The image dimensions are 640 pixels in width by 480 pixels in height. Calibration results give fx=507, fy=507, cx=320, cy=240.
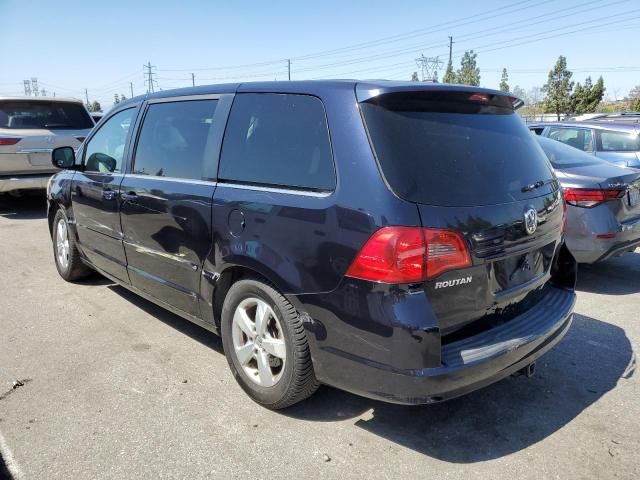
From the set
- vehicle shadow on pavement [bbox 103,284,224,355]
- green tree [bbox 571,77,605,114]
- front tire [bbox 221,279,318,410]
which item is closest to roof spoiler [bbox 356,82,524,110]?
front tire [bbox 221,279,318,410]

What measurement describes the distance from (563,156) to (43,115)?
28.0 feet

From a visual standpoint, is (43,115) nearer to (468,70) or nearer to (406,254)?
(406,254)

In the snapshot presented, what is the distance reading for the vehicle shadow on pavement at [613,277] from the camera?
198 inches

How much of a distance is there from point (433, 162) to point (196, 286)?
5.69 ft

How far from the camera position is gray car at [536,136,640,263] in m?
4.67

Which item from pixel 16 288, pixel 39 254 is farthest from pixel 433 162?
pixel 39 254

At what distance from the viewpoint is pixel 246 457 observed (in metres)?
2.52

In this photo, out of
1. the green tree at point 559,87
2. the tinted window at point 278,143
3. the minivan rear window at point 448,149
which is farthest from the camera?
the green tree at point 559,87

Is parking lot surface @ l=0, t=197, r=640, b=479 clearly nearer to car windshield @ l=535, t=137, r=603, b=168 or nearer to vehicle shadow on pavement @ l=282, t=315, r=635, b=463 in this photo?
vehicle shadow on pavement @ l=282, t=315, r=635, b=463

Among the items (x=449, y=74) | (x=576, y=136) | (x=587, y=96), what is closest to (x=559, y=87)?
(x=587, y=96)

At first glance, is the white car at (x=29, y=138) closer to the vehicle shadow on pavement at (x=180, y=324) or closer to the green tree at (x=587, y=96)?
the vehicle shadow on pavement at (x=180, y=324)

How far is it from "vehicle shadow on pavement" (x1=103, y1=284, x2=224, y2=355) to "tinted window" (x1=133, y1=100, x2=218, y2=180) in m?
1.27

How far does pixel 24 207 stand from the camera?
33.4 ft

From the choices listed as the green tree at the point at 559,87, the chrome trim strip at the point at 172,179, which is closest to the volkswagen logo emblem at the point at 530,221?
the chrome trim strip at the point at 172,179
